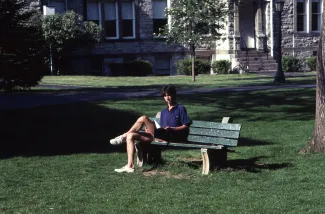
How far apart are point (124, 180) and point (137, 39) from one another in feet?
89.8

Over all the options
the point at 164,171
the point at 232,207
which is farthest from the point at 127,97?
the point at 232,207

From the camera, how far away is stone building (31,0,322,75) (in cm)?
3525

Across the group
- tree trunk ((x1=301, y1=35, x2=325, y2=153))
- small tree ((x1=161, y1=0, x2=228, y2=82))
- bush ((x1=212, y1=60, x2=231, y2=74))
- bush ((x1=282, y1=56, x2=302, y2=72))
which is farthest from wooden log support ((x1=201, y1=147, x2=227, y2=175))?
bush ((x1=282, y1=56, x2=302, y2=72))

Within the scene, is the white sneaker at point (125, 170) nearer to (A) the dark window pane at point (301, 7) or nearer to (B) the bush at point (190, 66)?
(B) the bush at point (190, 66)

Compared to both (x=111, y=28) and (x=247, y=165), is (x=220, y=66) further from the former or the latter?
(x=247, y=165)

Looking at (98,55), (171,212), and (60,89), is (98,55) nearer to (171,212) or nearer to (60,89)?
(60,89)

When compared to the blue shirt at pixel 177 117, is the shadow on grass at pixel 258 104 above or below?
below

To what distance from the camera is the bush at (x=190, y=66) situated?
3381 centimetres

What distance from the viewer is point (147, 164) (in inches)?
400

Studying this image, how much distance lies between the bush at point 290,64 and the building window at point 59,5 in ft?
39.1

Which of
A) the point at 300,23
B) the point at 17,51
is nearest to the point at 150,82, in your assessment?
the point at 17,51

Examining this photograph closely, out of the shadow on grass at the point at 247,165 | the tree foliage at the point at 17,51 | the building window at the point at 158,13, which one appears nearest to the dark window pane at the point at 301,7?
the building window at the point at 158,13

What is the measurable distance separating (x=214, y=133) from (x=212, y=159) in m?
0.60

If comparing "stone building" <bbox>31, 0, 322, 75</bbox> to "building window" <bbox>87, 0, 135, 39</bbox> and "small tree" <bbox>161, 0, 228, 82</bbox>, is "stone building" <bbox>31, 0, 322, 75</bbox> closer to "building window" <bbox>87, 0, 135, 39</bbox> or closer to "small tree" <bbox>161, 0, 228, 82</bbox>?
"building window" <bbox>87, 0, 135, 39</bbox>
